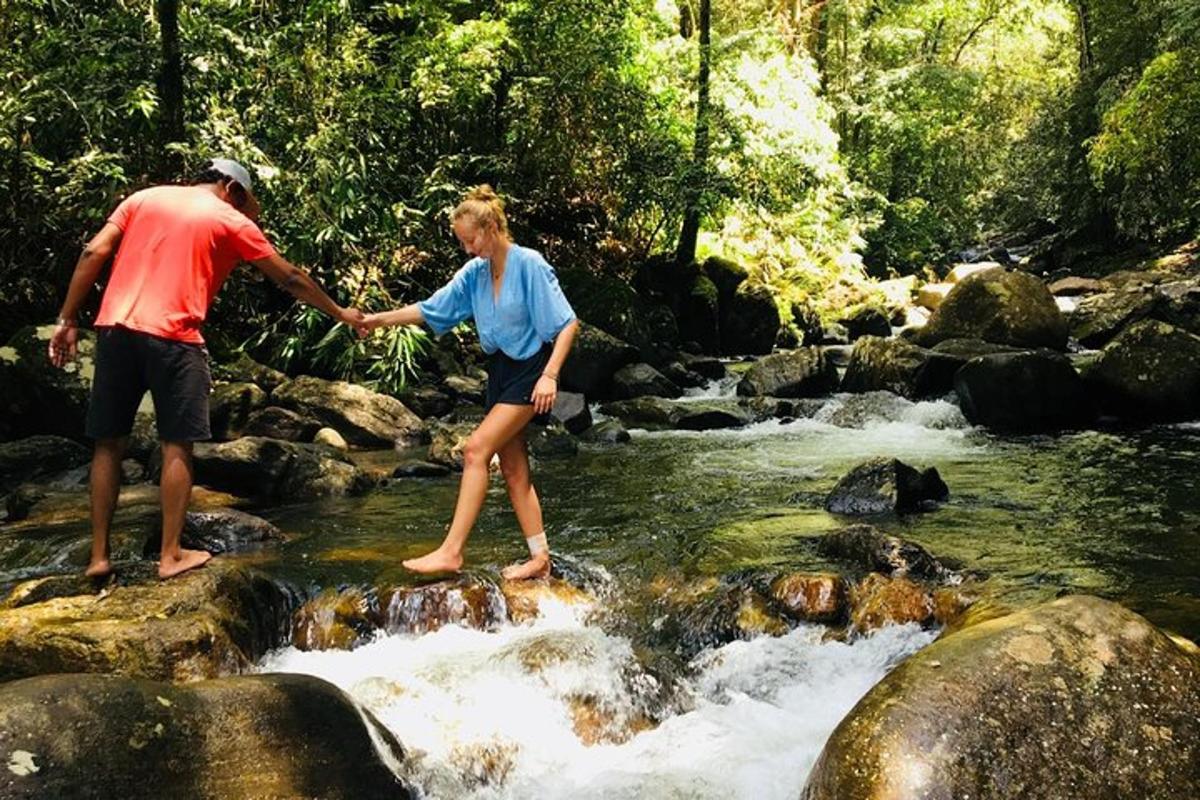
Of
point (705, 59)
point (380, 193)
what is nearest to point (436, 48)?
point (380, 193)

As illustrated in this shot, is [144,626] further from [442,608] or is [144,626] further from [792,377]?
[792,377]

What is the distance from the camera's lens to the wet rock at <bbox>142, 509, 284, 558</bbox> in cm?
649

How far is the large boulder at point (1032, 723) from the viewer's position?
337cm

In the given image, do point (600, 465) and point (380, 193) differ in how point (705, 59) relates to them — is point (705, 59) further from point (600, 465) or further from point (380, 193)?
point (600, 465)

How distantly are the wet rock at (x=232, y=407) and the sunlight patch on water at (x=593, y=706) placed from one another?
572cm

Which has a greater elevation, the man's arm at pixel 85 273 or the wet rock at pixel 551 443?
the man's arm at pixel 85 273

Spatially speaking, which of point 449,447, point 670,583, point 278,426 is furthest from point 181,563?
point 278,426

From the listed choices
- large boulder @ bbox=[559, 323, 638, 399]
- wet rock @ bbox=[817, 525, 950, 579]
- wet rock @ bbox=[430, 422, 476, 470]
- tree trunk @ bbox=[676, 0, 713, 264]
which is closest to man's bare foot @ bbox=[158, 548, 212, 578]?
wet rock @ bbox=[817, 525, 950, 579]

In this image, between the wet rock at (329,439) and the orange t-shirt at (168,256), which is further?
the wet rock at (329,439)

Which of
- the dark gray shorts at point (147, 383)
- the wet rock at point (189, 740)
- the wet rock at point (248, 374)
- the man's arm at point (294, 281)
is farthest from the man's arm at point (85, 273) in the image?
the wet rock at point (248, 374)

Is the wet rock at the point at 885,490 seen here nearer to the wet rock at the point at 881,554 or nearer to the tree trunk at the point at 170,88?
the wet rock at the point at 881,554

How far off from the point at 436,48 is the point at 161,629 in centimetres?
1142

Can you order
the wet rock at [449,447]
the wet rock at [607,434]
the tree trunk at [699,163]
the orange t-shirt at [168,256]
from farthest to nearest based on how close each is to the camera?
the tree trunk at [699,163]
the wet rock at [607,434]
the wet rock at [449,447]
the orange t-shirt at [168,256]

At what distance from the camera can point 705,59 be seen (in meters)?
18.2
